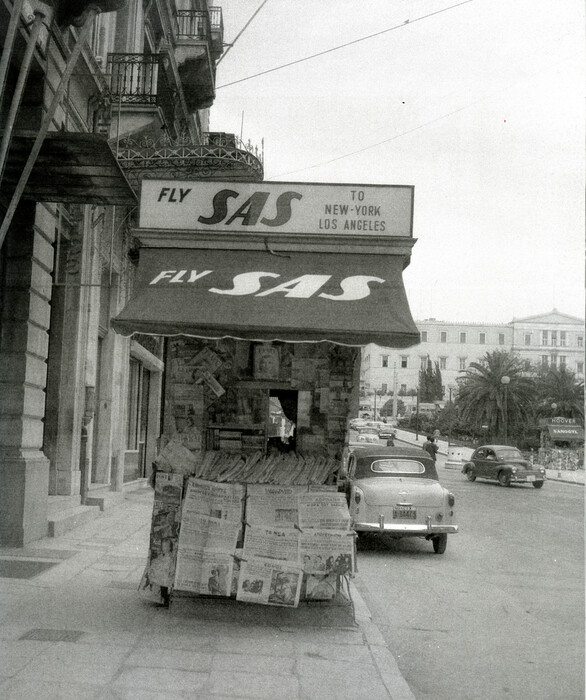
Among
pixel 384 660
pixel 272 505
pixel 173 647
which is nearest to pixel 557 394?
pixel 272 505

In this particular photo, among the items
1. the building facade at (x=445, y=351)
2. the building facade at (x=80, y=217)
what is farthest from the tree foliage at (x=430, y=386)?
the building facade at (x=80, y=217)

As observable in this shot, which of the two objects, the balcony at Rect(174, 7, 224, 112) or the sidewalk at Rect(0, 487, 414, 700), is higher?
the balcony at Rect(174, 7, 224, 112)

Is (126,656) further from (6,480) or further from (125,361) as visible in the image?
(125,361)

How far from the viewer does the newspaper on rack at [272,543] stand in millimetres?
6418

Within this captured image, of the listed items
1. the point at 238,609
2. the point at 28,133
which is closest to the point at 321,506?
the point at 238,609

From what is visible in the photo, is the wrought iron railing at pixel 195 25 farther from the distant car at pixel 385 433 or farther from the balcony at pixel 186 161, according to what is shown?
the distant car at pixel 385 433

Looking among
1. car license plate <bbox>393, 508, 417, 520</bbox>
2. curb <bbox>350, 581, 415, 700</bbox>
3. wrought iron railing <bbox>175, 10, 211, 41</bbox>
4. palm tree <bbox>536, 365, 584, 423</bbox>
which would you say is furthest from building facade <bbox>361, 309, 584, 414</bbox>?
curb <bbox>350, 581, 415, 700</bbox>

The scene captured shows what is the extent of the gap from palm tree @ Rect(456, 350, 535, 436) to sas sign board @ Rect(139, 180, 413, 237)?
165ft

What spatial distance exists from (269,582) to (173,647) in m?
1.12

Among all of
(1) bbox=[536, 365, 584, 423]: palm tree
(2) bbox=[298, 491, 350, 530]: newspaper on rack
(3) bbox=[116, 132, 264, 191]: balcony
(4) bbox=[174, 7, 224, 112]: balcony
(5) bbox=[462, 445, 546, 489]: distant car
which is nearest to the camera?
(2) bbox=[298, 491, 350, 530]: newspaper on rack

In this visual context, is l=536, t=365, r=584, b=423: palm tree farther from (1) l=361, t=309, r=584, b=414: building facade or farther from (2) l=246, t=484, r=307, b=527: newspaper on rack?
(2) l=246, t=484, r=307, b=527: newspaper on rack

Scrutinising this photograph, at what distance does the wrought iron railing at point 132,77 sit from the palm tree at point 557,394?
47254 mm

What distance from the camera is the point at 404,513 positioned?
11.5 m

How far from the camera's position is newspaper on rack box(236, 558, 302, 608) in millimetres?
6301
